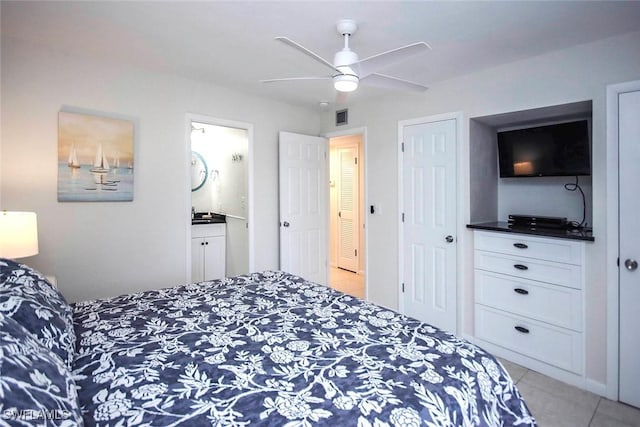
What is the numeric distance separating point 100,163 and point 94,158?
6cm

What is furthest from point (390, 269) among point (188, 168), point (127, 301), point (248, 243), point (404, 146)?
point (127, 301)

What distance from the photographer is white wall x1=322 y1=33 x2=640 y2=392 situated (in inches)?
91.0

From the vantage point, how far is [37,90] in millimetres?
2479

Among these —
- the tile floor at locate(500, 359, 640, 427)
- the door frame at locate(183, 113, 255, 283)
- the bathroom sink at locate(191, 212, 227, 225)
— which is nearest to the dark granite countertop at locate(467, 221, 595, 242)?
the tile floor at locate(500, 359, 640, 427)

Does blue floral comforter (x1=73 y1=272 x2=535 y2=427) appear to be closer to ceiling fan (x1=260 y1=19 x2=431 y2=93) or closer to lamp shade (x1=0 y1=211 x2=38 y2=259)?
lamp shade (x1=0 y1=211 x2=38 y2=259)

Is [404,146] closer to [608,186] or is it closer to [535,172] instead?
[535,172]

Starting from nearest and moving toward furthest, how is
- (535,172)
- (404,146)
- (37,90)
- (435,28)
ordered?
(435,28) → (37,90) → (535,172) → (404,146)

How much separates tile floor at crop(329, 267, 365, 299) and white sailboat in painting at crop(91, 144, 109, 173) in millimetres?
3141

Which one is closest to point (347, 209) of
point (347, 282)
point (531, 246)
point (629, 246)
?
point (347, 282)

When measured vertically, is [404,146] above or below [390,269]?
above

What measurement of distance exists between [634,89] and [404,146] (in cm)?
177

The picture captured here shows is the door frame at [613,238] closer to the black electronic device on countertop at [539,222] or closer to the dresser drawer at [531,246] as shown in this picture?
the dresser drawer at [531,246]

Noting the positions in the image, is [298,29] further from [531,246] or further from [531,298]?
[531,298]

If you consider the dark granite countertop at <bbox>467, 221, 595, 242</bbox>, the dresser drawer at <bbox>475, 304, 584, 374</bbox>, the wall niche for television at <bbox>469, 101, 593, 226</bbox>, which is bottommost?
the dresser drawer at <bbox>475, 304, 584, 374</bbox>
